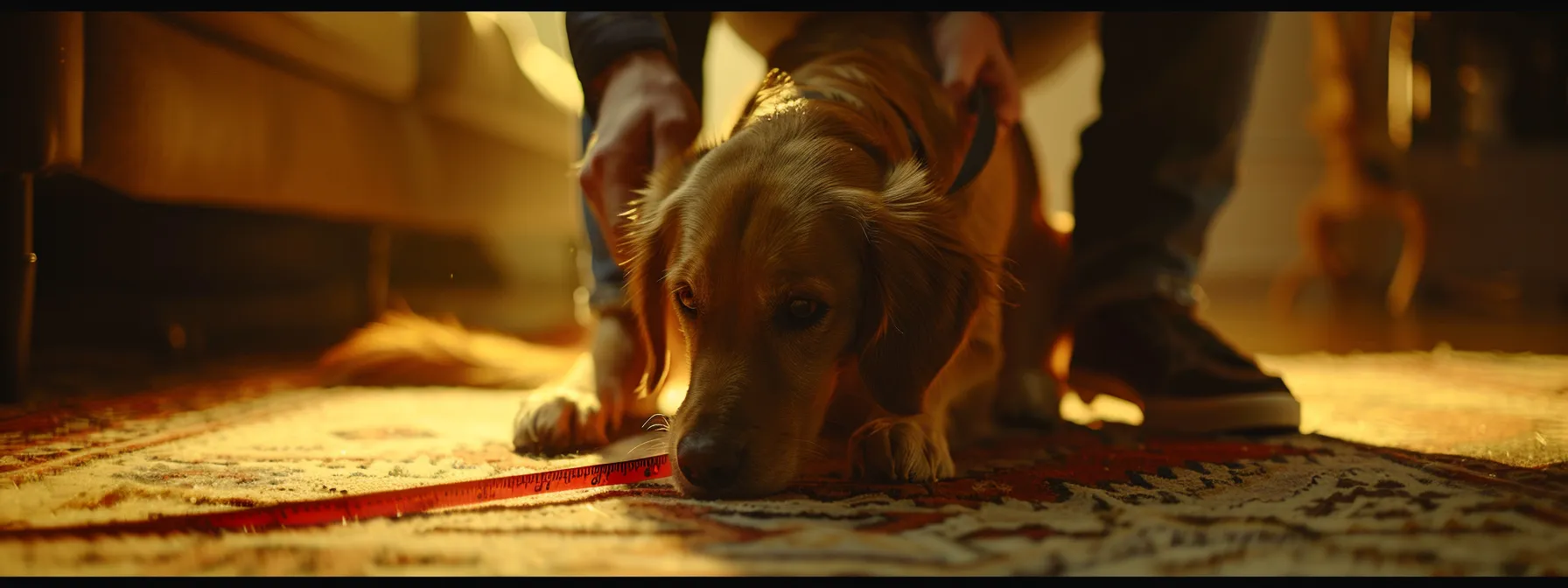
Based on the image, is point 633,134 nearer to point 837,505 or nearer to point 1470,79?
point 837,505

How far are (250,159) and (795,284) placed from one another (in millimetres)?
1554

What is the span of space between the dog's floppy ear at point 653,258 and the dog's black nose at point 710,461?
38 centimetres

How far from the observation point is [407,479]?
1.12m

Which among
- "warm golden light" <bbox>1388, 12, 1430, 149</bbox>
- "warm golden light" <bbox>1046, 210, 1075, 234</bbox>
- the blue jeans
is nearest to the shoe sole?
the blue jeans

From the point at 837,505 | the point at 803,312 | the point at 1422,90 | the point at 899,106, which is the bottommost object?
the point at 837,505

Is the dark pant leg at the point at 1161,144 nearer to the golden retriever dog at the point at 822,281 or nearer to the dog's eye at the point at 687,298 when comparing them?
the golden retriever dog at the point at 822,281

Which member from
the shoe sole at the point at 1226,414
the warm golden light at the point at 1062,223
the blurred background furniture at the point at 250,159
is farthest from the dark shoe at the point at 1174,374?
the blurred background furniture at the point at 250,159

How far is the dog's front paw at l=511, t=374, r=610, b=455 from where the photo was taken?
4.54ft

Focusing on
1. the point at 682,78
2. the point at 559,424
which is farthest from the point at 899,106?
the point at 559,424

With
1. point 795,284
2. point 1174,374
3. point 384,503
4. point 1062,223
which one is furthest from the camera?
point 1062,223

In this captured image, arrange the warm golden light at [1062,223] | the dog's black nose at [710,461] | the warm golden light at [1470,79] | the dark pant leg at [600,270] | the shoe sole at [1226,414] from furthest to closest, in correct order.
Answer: the warm golden light at [1470,79] → the warm golden light at [1062,223] → the dark pant leg at [600,270] → the shoe sole at [1226,414] → the dog's black nose at [710,461]

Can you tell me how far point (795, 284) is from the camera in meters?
1.14

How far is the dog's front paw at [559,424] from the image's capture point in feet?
4.54
